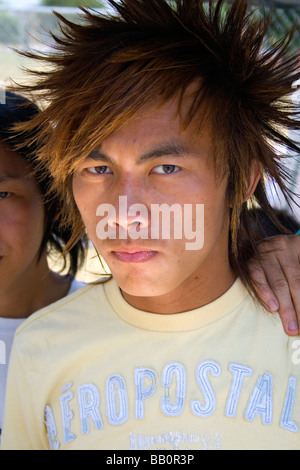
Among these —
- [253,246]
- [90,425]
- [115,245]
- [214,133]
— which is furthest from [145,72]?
[90,425]

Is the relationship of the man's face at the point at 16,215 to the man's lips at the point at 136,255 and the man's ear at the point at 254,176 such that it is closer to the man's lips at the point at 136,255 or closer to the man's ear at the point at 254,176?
the man's lips at the point at 136,255

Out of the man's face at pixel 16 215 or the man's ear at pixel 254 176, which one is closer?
the man's ear at pixel 254 176

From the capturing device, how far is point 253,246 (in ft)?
5.57

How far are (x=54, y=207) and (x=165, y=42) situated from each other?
3.08ft

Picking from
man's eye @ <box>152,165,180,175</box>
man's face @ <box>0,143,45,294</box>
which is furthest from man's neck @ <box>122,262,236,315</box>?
man's face @ <box>0,143,45,294</box>

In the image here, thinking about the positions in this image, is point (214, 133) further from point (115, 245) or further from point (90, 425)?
point (90, 425)

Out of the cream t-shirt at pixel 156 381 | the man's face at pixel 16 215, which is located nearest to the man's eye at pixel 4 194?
the man's face at pixel 16 215

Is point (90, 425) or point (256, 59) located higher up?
point (256, 59)

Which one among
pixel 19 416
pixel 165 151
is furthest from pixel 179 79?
pixel 19 416

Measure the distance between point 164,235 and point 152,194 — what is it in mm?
106

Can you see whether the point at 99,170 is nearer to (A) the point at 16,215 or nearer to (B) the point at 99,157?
(B) the point at 99,157

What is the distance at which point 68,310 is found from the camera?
66.1 inches

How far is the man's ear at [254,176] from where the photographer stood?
1.58 metres

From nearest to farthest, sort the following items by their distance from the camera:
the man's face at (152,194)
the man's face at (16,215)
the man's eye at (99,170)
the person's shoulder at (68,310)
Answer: the man's face at (152,194) → the man's eye at (99,170) → the person's shoulder at (68,310) → the man's face at (16,215)
